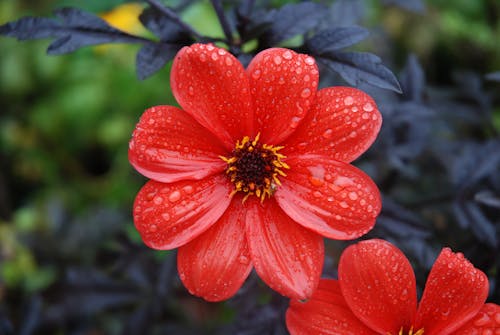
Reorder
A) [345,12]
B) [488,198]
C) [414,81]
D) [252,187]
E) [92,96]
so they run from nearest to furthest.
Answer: [252,187] < [488,198] < [414,81] < [345,12] < [92,96]

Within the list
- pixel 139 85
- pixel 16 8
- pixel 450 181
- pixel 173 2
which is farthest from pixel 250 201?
pixel 16 8

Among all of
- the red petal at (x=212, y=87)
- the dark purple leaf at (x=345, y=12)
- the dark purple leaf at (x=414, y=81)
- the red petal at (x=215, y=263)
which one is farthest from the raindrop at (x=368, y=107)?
the dark purple leaf at (x=345, y=12)

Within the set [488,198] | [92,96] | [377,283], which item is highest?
[377,283]

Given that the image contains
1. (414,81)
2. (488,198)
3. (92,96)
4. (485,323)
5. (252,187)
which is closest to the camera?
(485,323)

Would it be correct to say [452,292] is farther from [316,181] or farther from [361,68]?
[361,68]

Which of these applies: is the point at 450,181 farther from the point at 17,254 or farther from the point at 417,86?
the point at 17,254

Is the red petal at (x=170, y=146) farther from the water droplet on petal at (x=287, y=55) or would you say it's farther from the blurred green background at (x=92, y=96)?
the blurred green background at (x=92, y=96)

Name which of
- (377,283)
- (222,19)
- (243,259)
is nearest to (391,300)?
(377,283)

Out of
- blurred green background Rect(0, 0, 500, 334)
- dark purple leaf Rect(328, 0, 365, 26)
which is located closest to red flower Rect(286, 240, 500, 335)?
dark purple leaf Rect(328, 0, 365, 26)
